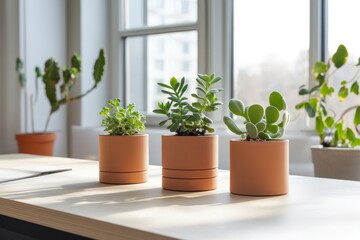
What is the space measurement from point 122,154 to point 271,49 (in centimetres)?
195

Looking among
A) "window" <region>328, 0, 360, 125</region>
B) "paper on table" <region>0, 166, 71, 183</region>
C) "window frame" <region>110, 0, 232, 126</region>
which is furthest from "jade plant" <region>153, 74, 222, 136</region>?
"window frame" <region>110, 0, 232, 126</region>

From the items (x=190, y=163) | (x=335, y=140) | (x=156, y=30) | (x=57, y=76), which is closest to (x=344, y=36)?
(x=335, y=140)

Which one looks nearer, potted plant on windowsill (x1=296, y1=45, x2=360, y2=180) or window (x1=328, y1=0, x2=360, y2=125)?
potted plant on windowsill (x1=296, y1=45, x2=360, y2=180)

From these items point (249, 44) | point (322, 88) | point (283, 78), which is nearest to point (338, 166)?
point (322, 88)

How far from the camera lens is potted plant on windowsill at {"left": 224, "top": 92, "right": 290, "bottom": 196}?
102 cm

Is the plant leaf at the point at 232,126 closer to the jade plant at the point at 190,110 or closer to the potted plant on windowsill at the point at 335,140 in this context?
the jade plant at the point at 190,110

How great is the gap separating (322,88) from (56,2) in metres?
2.07

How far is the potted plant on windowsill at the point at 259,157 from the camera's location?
102 centimetres

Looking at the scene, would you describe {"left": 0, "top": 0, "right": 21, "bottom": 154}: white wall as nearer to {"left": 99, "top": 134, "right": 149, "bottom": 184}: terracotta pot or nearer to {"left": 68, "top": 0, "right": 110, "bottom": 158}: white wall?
{"left": 68, "top": 0, "right": 110, "bottom": 158}: white wall

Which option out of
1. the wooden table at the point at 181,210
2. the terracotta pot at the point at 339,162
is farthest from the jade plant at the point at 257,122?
the terracotta pot at the point at 339,162

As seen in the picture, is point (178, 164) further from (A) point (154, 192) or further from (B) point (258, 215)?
(B) point (258, 215)

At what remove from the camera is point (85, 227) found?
81 centimetres

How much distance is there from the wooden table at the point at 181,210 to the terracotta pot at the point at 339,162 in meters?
0.98

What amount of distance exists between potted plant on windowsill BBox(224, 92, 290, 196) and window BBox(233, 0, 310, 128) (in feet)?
6.17
